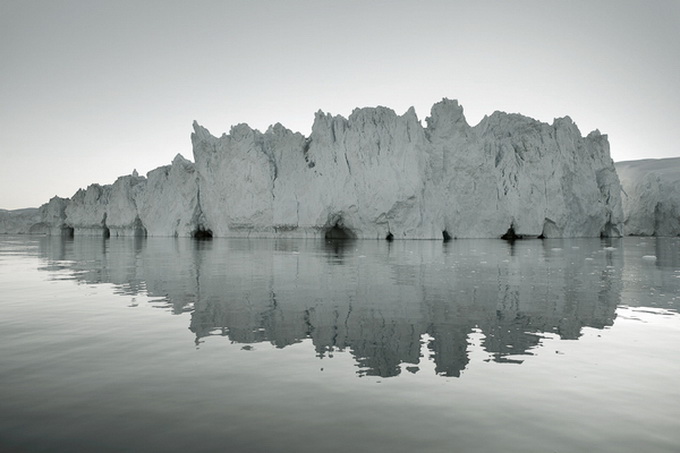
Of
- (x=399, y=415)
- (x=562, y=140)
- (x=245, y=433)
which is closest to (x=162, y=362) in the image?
(x=245, y=433)

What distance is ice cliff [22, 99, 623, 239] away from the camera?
3722 centimetres

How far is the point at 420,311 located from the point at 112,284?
709 centimetres

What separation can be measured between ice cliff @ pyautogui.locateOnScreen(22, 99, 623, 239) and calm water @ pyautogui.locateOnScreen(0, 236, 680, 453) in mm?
28455

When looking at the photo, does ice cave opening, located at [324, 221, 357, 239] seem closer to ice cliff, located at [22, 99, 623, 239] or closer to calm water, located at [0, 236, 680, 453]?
ice cliff, located at [22, 99, 623, 239]

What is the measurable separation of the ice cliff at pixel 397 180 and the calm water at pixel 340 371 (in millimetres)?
28455

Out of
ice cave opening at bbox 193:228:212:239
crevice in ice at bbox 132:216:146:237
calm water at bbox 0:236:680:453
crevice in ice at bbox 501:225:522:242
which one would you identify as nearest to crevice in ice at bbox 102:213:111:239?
crevice in ice at bbox 132:216:146:237

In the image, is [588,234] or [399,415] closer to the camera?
[399,415]

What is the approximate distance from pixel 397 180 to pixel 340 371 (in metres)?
32.6

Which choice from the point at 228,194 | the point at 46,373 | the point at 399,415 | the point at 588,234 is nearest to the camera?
the point at 399,415

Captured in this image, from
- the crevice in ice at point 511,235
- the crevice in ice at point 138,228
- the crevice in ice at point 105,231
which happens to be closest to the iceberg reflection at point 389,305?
the crevice in ice at point 511,235

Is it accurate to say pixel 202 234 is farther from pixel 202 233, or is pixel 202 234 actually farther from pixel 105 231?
pixel 105 231

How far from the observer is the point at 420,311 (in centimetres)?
723

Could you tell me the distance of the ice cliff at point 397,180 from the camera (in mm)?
37219

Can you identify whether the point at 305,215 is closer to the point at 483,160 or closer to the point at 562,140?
the point at 483,160
